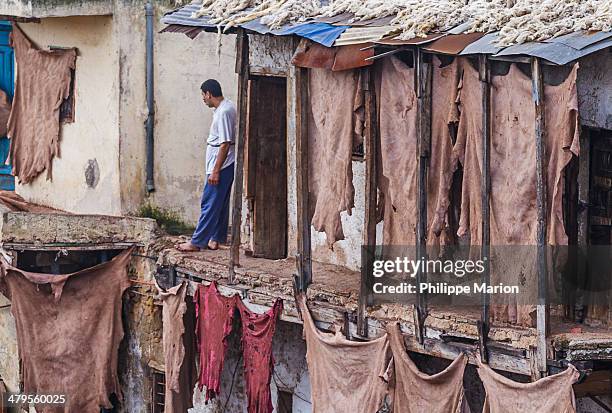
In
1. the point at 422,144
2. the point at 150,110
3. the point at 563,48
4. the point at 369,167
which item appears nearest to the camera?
the point at 563,48

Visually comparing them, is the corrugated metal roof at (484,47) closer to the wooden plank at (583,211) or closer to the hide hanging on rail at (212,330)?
the wooden plank at (583,211)

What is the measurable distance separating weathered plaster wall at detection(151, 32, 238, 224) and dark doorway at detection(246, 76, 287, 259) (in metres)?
1.60

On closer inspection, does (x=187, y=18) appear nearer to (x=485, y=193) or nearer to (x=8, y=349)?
(x=485, y=193)

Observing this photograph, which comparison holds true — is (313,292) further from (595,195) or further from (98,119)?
(98,119)

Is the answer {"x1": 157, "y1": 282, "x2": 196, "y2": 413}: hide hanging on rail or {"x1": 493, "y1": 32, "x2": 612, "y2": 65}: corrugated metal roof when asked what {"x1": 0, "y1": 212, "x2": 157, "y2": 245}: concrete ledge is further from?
{"x1": 493, "y1": 32, "x2": 612, "y2": 65}: corrugated metal roof

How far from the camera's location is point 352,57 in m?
11.4

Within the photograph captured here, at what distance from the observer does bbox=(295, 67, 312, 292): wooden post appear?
40.1 ft

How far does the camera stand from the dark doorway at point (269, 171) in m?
14.2

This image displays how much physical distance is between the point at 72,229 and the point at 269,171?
215 centimetres

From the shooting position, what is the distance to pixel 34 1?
1566 cm

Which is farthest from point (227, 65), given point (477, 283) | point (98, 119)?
point (477, 283)

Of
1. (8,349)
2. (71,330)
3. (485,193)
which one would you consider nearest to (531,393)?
(485,193)

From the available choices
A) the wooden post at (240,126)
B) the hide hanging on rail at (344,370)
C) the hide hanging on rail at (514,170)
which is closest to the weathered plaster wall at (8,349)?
the wooden post at (240,126)

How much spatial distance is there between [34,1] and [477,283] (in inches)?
254
